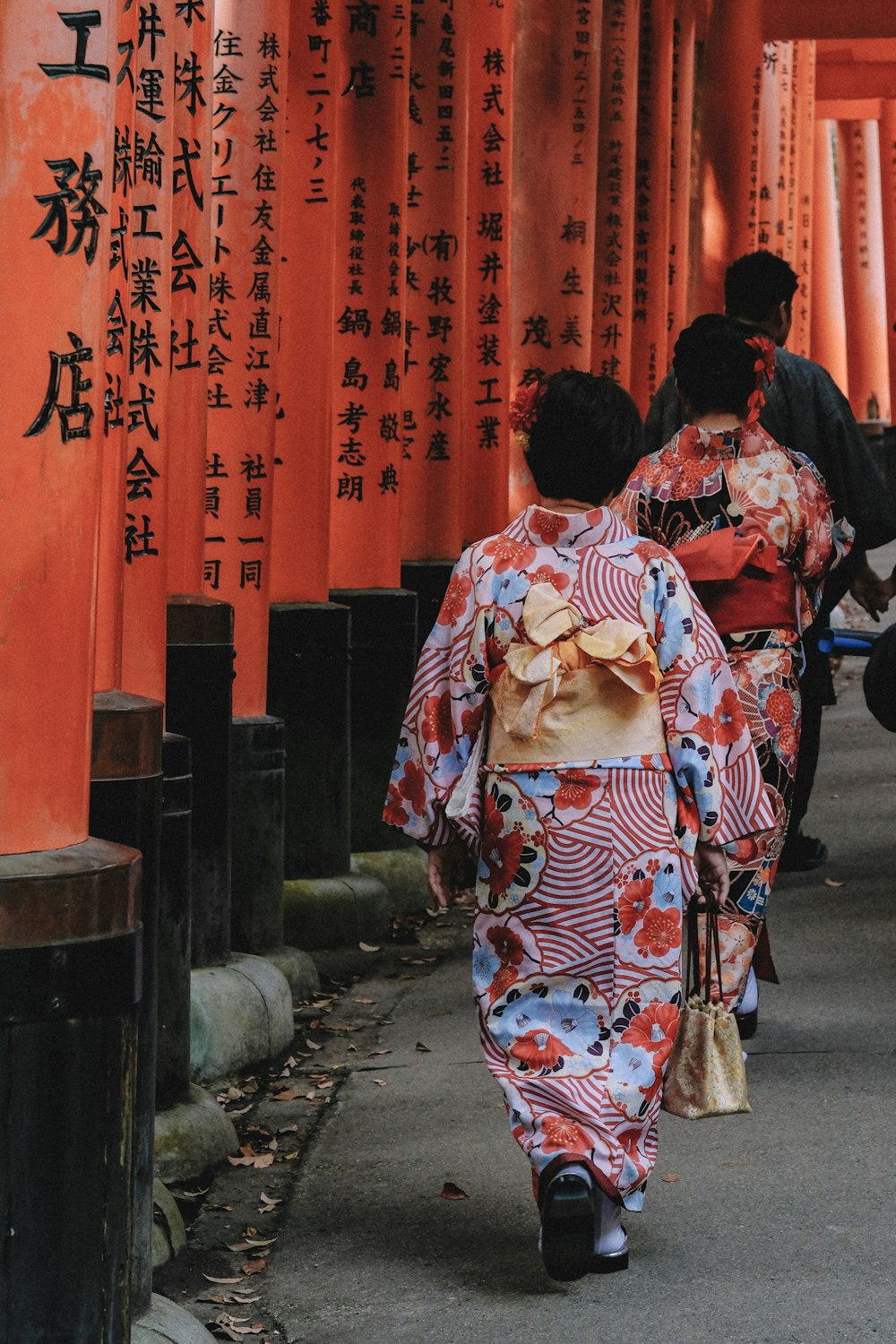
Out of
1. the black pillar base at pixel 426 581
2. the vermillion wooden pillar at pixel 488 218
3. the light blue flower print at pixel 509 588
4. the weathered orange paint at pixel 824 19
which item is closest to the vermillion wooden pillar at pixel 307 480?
the black pillar base at pixel 426 581

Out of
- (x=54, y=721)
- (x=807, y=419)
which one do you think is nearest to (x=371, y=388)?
(x=807, y=419)

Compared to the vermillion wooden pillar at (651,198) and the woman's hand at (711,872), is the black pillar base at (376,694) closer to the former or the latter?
the woman's hand at (711,872)

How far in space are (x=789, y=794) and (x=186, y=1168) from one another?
6.90ft

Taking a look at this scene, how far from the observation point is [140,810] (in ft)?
13.1

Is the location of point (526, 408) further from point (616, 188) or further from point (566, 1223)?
point (616, 188)

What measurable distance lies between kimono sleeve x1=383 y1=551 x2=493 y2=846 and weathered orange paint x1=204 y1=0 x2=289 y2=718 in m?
2.18

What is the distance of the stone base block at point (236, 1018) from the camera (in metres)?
5.73

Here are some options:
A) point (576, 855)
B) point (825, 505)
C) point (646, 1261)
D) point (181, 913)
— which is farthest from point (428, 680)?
point (825, 505)

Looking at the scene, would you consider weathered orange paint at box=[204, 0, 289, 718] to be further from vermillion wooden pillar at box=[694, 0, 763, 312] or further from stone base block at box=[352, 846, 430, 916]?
vermillion wooden pillar at box=[694, 0, 763, 312]

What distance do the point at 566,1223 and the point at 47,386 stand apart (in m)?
2.01

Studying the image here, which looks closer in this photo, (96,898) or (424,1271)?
(96,898)

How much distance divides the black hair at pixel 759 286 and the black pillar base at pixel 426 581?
2.86 metres

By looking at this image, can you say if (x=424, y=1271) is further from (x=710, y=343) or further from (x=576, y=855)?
(x=710, y=343)

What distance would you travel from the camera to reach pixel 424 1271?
4301 millimetres
